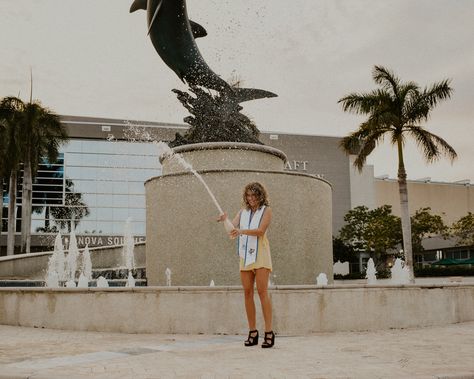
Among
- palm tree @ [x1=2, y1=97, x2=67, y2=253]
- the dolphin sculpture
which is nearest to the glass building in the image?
palm tree @ [x1=2, y1=97, x2=67, y2=253]

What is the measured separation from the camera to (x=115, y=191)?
5131 centimetres

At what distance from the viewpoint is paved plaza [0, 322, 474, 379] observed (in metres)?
4.44

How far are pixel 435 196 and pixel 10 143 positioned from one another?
181ft

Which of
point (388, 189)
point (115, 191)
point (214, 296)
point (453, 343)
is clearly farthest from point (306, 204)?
point (388, 189)

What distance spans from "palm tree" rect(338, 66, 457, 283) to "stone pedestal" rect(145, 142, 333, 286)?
11.0 m

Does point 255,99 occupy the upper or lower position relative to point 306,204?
upper

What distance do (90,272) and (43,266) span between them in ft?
5.51

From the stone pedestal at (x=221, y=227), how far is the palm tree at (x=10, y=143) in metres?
21.1

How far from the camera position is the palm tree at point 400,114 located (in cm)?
2286

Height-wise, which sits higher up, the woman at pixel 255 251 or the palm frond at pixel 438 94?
the palm frond at pixel 438 94

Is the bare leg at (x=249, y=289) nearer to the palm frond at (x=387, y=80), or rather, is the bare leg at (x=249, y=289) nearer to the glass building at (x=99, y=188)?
the palm frond at (x=387, y=80)

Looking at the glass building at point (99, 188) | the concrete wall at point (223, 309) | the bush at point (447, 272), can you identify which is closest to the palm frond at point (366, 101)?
the concrete wall at point (223, 309)

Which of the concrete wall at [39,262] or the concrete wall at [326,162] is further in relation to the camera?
the concrete wall at [326,162]

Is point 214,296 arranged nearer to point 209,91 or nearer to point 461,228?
point 209,91
